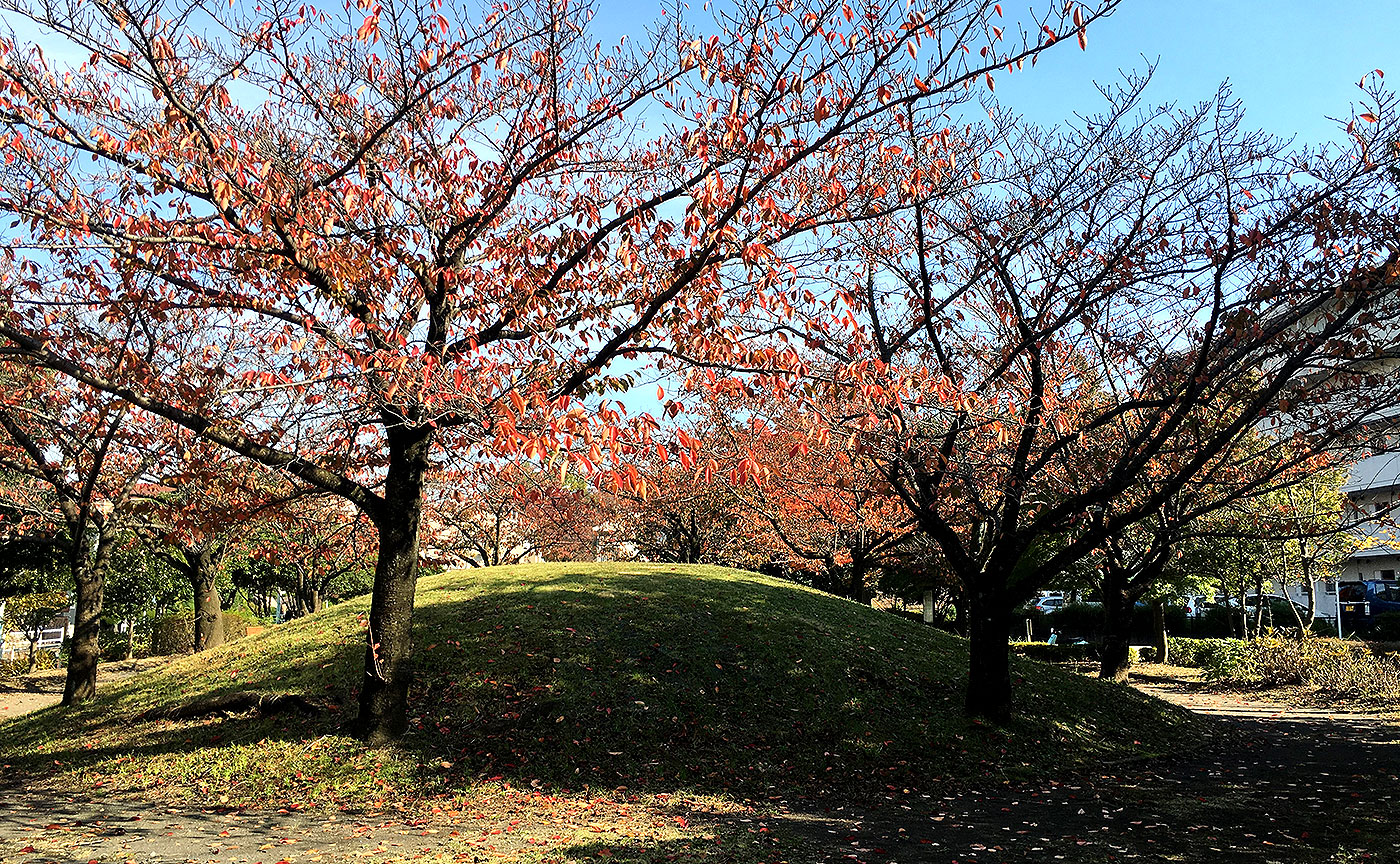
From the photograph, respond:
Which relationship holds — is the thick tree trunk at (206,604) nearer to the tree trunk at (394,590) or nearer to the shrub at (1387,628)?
the tree trunk at (394,590)

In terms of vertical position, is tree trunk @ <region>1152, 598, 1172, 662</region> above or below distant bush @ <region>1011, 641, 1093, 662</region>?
above

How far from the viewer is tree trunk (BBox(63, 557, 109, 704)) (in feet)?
40.7

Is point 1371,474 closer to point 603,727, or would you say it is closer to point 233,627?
point 603,727

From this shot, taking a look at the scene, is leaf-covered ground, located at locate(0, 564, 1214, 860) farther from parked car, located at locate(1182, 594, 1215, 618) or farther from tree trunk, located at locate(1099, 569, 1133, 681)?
parked car, located at locate(1182, 594, 1215, 618)

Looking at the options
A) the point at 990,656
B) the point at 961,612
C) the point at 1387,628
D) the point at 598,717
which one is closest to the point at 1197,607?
the point at 1387,628

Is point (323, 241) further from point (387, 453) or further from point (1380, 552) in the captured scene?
point (1380, 552)

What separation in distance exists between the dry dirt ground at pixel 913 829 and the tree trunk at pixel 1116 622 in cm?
909

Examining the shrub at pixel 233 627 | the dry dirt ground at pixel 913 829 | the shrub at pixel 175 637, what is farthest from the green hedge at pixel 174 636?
the dry dirt ground at pixel 913 829

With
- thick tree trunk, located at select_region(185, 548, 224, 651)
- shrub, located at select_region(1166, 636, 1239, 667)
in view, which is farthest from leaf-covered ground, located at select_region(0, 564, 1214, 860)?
shrub, located at select_region(1166, 636, 1239, 667)

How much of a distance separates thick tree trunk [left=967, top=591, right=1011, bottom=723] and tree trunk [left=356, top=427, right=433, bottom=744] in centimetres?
625

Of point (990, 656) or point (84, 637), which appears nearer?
point (990, 656)

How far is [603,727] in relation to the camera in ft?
29.8

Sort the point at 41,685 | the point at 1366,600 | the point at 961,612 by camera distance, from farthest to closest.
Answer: the point at 1366,600
the point at 961,612
the point at 41,685

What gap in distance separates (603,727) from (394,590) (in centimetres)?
269
